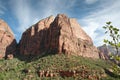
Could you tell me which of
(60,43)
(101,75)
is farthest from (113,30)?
(60,43)

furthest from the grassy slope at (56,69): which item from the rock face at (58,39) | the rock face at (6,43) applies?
the rock face at (6,43)

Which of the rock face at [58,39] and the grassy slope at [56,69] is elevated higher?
the rock face at [58,39]

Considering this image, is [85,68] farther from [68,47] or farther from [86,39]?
[86,39]

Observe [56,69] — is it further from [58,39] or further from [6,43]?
[6,43]

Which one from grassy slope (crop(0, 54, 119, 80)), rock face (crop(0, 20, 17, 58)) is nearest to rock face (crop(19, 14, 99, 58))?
rock face (crop(0, 20, 17, 58))

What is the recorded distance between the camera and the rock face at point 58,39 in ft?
516

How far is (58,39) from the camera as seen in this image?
157 metres

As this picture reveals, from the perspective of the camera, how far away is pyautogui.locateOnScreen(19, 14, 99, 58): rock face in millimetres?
157137

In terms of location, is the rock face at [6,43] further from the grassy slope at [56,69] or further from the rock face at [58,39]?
the grassy slope at [56,69]

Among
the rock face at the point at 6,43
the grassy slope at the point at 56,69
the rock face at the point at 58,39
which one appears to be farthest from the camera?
the rock face at the point at 6,43

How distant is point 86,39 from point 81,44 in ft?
55.0

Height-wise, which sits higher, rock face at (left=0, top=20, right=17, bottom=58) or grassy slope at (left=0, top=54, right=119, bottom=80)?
rock face at (left=0, top=20, right=17, bottom=58)

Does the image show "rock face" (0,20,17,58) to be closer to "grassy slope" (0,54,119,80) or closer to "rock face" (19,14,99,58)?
"rock face" (19,14,99,58)

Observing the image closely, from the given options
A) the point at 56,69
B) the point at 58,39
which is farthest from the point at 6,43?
the point at 56,69
